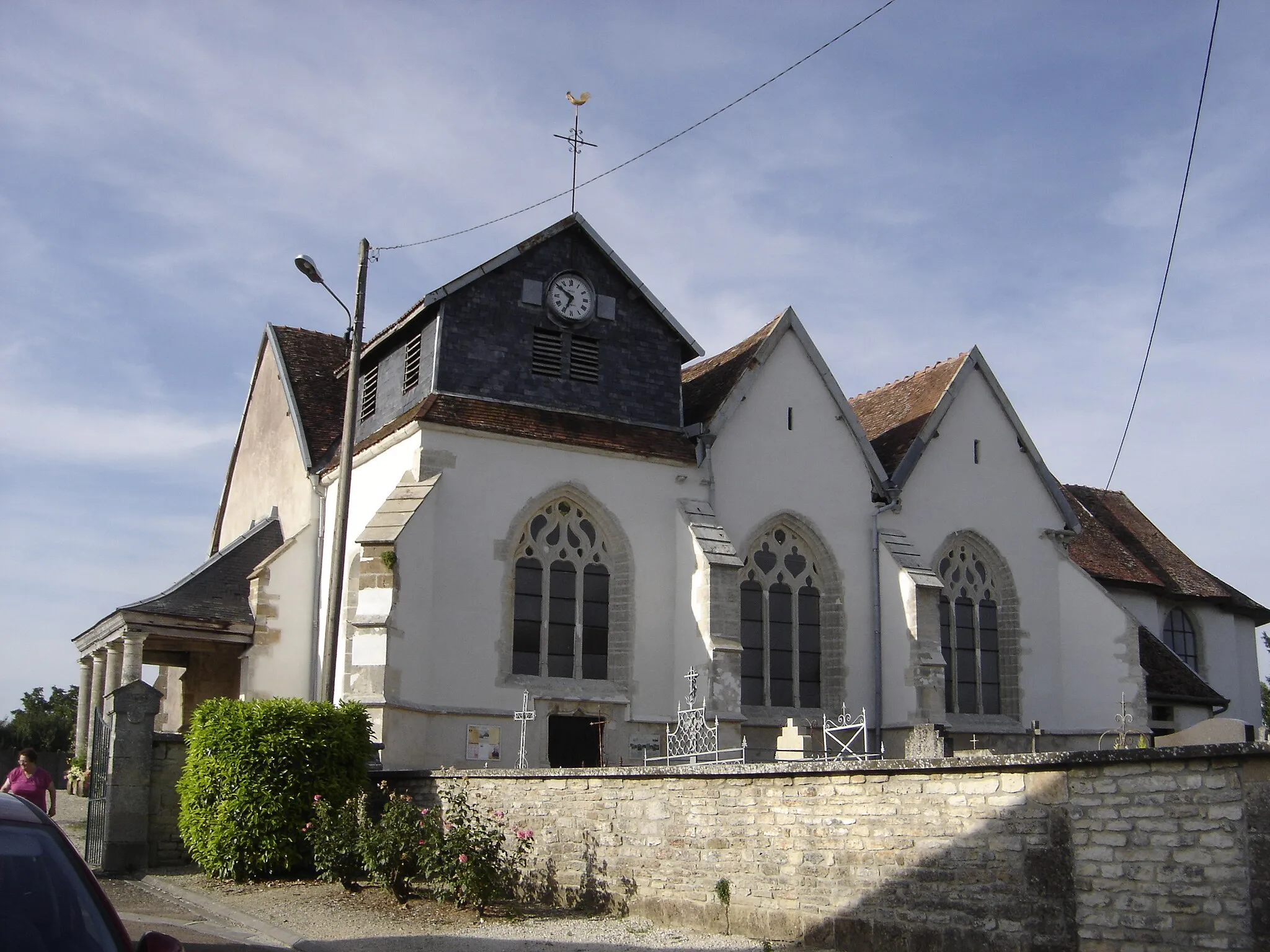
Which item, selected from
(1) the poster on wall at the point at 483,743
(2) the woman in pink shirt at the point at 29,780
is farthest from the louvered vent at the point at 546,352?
(2) the woman in pink shirt at the point at 29,780

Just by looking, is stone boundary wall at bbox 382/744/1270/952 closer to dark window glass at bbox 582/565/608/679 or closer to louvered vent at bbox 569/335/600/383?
dark window glass at bbox 582/565/608/679

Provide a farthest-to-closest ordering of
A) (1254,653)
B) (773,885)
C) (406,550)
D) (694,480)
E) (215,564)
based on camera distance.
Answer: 1. (1254,653)
2. (215,564)
3. (694,480)
4. (406,550)
5. (773,885)

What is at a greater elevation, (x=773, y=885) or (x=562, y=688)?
(x=562, y=688)

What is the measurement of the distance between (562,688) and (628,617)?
1.57 m

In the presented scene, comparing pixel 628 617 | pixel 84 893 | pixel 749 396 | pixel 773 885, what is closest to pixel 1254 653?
pixel 749 396

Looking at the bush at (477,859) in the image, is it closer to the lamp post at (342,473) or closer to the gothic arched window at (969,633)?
the lamp post at (342,473)

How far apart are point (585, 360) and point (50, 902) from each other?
57.6 feet

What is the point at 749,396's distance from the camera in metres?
22.9

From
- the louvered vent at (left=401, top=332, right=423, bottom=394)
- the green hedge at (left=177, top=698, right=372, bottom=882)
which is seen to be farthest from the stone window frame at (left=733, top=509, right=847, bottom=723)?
the green hedge at (left=177, top=698, right=372, bottom=882)

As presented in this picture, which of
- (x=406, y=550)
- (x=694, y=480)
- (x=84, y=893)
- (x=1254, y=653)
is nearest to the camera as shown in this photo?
(x=84, y=893)

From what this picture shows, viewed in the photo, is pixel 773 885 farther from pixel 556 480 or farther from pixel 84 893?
pixel 556 480

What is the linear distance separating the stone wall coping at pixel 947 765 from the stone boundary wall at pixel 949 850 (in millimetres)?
14

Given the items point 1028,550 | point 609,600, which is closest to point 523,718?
point 609,600

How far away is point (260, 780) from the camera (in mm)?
15266
